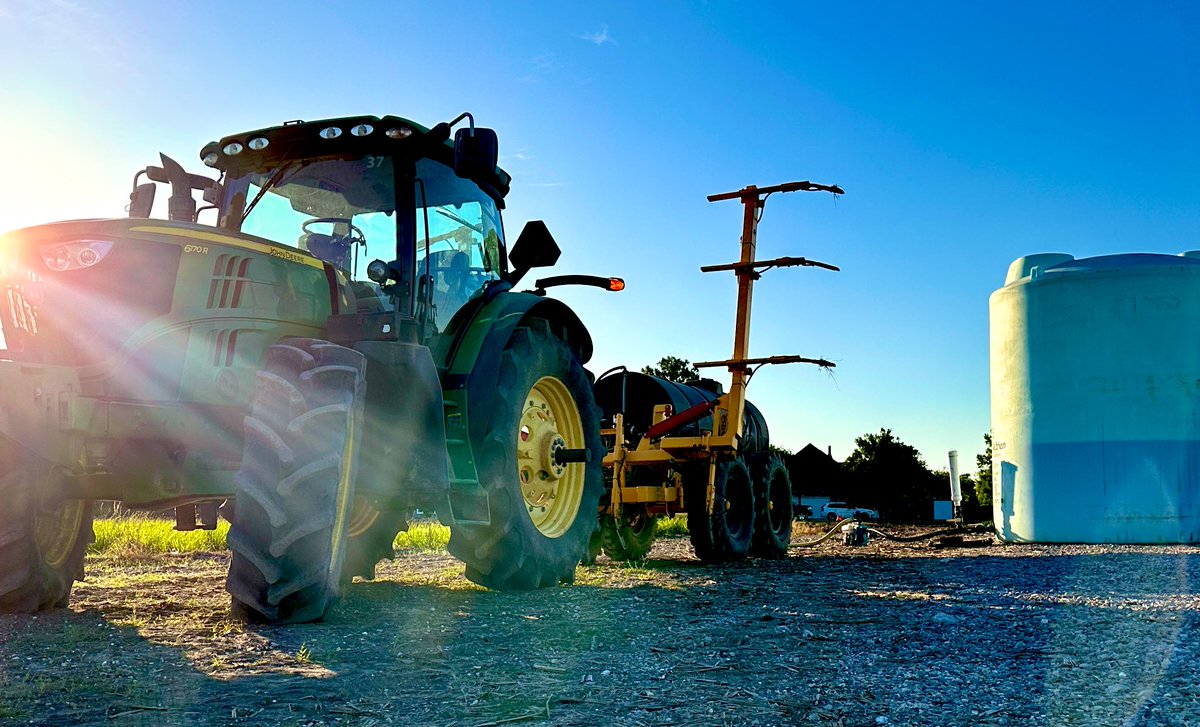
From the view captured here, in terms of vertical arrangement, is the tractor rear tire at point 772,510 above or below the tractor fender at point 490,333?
below

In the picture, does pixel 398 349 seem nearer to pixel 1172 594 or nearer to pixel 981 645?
pixel 981 645

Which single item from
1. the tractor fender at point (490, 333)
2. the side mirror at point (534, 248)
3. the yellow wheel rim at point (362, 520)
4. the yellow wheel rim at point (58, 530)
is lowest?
the yellow wheel rim at point (58, 530)

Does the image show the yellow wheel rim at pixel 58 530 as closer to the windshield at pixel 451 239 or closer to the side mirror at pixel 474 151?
the windshield at pixel 451 239

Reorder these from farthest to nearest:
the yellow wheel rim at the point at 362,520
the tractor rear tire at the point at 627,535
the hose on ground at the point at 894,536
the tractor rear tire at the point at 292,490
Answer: the hose on ground at the point at 894,536, the tractor rear tire at the point at 627,535, the yellow wheel rim at the point at 362,520, the tractor rear tire at the point at 292,490

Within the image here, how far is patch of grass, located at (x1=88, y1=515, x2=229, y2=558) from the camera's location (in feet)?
34.1

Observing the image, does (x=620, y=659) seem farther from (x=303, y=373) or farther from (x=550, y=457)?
(x=550, y=457)

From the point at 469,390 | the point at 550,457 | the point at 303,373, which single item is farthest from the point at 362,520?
the point at 303,373

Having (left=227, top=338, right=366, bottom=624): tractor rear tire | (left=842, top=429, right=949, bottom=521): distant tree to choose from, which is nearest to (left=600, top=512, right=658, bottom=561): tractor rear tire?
(left=227, top=338, right=366, bottom=624): tractor rear tire

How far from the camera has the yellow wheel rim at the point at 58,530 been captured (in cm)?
549

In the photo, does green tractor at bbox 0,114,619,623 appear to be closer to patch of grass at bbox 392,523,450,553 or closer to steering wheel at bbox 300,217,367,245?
steering wheel at bbox 300,217,367,245

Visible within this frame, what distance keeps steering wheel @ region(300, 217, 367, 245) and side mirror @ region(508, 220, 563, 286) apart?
1296 millimetres

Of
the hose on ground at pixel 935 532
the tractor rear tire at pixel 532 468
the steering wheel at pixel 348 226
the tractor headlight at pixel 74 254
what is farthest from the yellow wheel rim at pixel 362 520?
the hose on ground at pixel 935 532

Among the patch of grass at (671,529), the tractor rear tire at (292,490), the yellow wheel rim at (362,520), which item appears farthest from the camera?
the patch of grass at (671,529)

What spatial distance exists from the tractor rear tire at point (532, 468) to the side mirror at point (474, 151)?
1275mm
